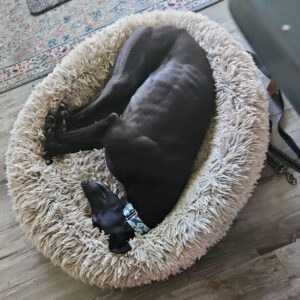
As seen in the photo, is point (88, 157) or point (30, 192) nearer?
point (30, 192)

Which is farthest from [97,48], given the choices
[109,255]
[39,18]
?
[109,255]

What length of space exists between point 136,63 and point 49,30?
1.85 feet

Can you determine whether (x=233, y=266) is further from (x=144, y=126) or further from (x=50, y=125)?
(x=50, y=125)

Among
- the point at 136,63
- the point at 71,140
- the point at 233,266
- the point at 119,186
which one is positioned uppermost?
the point at 136,63

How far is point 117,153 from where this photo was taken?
127 cm

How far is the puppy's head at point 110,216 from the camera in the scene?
45.7 inches

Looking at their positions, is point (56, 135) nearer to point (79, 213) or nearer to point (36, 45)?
point (79, 213)

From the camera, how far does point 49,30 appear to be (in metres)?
1.78

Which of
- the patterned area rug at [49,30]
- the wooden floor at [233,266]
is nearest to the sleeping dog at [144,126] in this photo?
the wooden floor at [233,266]

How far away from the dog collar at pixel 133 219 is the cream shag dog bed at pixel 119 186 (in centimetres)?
2

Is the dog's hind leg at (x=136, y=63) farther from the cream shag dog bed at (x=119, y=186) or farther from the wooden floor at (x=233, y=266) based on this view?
the wooden floor at (x=233, y=266)

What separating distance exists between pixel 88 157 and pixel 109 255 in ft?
1.17

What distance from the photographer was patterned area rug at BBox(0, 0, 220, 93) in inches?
67.1

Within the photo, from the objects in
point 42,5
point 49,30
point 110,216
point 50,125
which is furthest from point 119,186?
point 42,5
